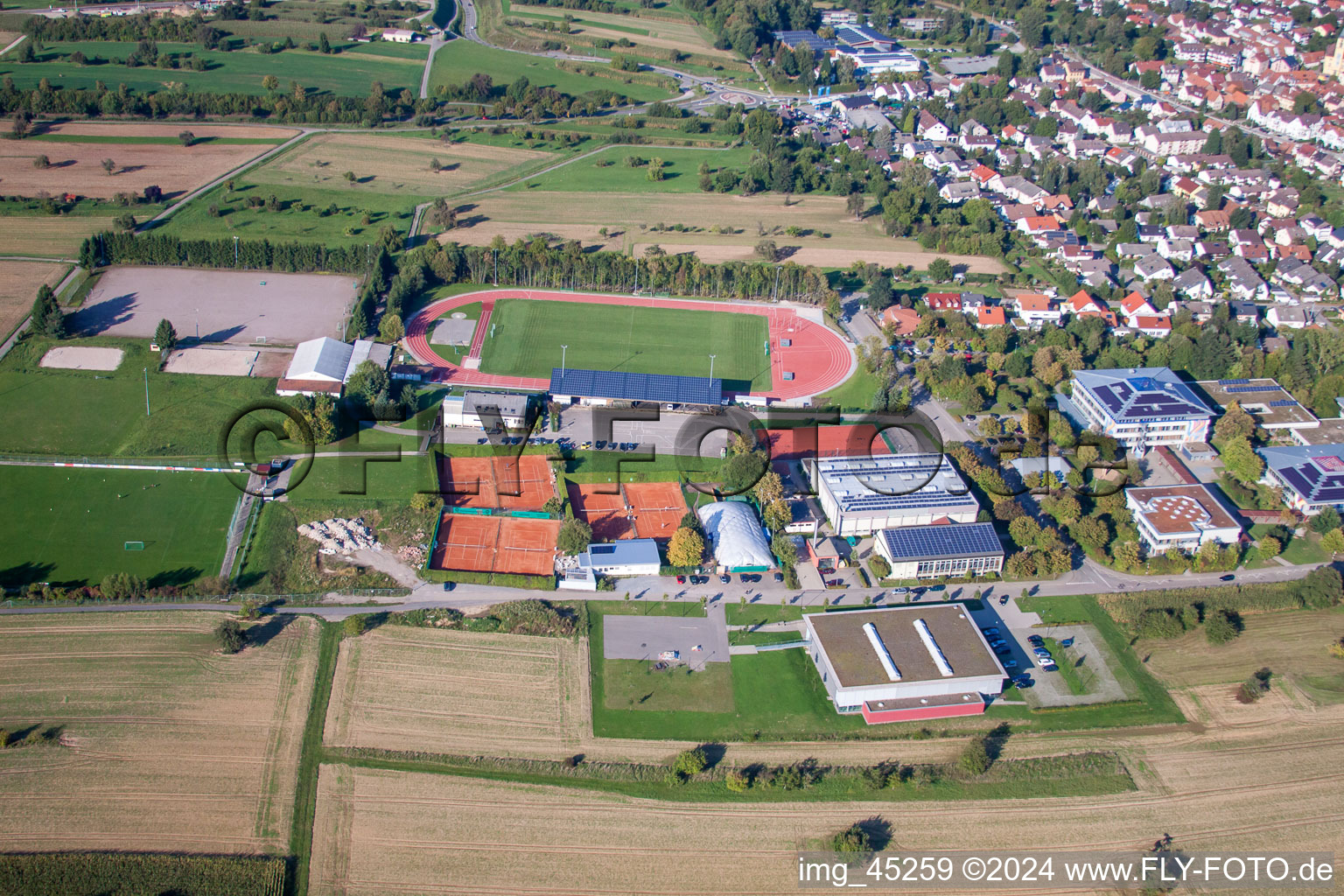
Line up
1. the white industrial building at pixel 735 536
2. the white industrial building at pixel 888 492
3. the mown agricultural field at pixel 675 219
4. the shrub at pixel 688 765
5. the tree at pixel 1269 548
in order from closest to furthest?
1. the shrub at pixel 688 765
2. the white industrial building at pixel 735 536
3. the tree at pixel 1269 548
4. the white industrial building at pixel 888 492
5. the mown agricultural field at pixel 675 219

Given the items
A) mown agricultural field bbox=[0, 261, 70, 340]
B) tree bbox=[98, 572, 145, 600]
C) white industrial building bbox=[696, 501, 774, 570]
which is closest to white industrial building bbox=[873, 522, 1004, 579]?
white industrial building bbox=[696, 501, 774, 570]

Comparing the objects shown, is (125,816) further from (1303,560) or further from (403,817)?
(1303,560)

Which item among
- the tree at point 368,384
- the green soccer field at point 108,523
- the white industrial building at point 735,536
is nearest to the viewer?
the green soccer field at point 108,523

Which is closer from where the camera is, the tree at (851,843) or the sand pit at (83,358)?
the tree at (851,843)

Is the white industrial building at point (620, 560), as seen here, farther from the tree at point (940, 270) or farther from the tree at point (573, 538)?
the tree at point (940, 270)

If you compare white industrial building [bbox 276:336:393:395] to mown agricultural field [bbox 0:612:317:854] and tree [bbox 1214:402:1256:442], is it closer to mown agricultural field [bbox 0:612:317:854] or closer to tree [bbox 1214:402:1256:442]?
mown agricultural field [bbox 0:612:317:854]

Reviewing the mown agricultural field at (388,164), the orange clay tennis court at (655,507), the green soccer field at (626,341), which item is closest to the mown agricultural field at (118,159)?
the mown agricultural field at (388,164)

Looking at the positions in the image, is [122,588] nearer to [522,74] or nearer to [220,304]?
[220,304]
